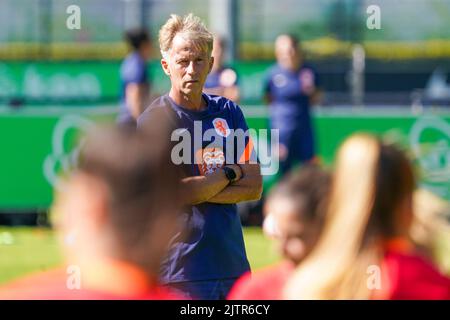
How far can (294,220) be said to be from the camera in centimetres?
350

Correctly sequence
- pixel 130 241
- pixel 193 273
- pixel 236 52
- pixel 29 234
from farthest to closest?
pixel 236 52
pixel 29 234
pixel 193 273
pixel 130 241

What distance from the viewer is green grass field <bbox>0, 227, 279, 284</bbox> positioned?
1024 centimetres

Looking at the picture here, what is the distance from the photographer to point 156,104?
5234 mm

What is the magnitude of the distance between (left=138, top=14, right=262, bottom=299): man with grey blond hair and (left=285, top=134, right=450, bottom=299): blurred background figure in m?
1.76

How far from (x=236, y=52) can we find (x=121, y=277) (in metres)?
12.9

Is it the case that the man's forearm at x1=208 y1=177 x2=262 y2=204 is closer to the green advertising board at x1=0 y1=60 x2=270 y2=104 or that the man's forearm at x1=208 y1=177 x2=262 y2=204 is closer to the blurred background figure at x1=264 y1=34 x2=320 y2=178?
the blurred background figure at x1=264 y1=34 x2=320 y2=178

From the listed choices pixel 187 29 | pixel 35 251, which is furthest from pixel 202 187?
pixel 35 251

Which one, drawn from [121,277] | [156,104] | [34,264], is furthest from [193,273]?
[34,264]

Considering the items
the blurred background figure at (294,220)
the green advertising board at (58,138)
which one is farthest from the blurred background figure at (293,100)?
the blurred background figure at (294,220)

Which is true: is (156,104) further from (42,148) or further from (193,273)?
(42,148)

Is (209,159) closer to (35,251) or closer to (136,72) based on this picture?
(35,251)

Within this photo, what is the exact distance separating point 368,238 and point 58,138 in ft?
34.9

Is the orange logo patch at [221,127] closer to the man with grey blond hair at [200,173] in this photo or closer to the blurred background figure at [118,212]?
the man with grey blond hair at [200,173]

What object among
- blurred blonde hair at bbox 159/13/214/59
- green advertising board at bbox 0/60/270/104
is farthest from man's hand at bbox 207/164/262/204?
green advertising board at bbox 0/60/270/104
